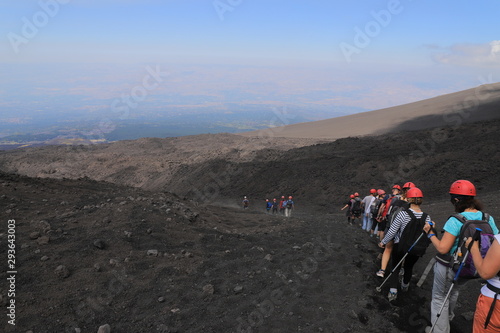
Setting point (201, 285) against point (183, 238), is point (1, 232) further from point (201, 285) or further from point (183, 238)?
point (201, 285)

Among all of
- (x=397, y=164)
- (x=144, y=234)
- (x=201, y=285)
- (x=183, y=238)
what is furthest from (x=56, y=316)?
(x=397, y=164)

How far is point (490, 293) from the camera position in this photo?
116 inches

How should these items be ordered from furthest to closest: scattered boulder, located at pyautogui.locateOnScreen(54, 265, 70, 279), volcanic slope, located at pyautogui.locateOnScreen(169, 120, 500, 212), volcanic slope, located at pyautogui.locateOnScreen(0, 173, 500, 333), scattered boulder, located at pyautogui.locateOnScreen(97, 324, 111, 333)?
volcanic slope, located at pyautogui.locateOnScreen(169, 120, 500, 212), scattered boulder, located at pyautogui.locateOnScreen(54, 265, 70, 279), volcanic slope, located at pyautogui.locateOnScreen(0, 173, 500, 333), scattered boulder, located at pyautogui.locateOnScreen(97, 324, 111, 333)

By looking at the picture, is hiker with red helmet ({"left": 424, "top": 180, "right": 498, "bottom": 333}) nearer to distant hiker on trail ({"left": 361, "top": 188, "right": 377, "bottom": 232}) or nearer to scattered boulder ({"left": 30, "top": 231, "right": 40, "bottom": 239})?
distant hiker on trail ({"left": 361, "top": 188, "right": 377, "bottom": 232})

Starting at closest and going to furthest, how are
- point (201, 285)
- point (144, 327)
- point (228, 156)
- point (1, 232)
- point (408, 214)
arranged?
point (144, 327), point (408, 214), point (201, 285), point (1, 232), point (228, 156)

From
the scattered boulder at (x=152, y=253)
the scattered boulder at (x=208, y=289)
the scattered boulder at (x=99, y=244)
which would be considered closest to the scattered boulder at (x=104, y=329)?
the scattered boulder at (x=208, y=289)

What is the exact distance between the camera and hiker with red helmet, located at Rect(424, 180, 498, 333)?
377cm

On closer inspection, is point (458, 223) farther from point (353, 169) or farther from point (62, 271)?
point (353, 169)

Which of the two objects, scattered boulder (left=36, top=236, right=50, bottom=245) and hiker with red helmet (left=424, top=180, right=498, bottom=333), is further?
scattered boulder (left=36, top=236, right=50, bottom=245)

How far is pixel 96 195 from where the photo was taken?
11773mm

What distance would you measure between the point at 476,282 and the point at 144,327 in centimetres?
678

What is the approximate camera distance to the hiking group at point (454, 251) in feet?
9.69

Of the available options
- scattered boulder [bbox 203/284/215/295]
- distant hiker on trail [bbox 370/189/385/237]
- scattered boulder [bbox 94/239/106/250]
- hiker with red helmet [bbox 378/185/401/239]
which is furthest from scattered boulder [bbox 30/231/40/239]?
distant hiker on trail [bbox 370/189/385/237]

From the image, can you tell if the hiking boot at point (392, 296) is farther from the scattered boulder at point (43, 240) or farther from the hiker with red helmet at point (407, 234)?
the scattered boulder at point (43, 240)
